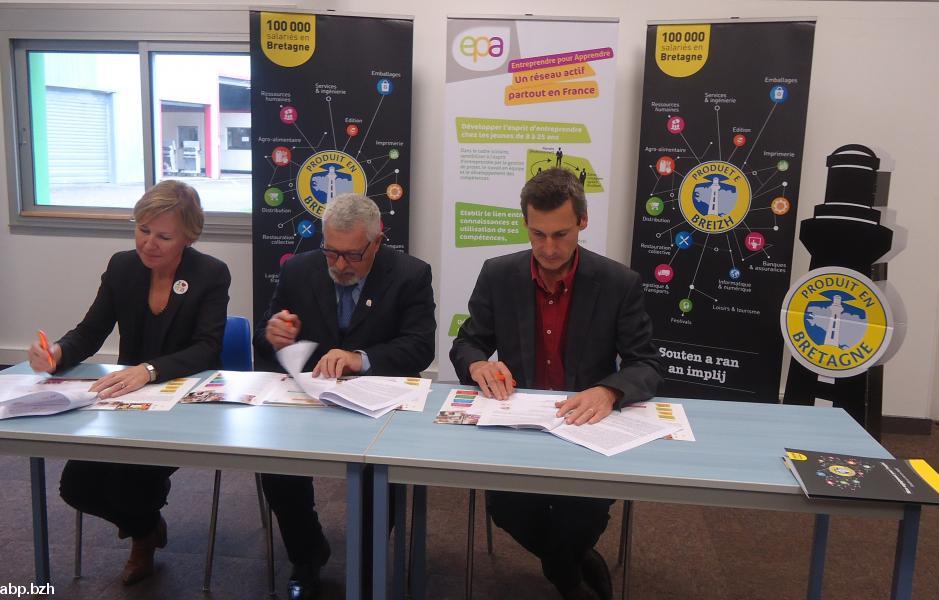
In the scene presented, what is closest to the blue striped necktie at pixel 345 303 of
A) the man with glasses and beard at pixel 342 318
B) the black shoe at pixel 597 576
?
the man with glasses and beard at pixel 342 318

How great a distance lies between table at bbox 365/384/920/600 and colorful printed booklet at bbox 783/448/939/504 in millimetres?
30

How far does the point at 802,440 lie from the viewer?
180 cm

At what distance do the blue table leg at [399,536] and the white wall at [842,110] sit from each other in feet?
7.92

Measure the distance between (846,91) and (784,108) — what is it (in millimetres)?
573

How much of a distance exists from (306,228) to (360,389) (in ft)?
7.42

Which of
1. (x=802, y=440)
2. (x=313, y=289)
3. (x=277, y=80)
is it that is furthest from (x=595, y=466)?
(x=277, y=80)

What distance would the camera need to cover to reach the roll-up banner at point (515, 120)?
12.7ft

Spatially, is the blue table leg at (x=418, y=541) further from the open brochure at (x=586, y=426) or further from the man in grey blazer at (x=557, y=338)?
the open brochure at (x=586, y=426)

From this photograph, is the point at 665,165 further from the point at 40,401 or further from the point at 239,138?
the point at 40,401

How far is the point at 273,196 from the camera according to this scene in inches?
161

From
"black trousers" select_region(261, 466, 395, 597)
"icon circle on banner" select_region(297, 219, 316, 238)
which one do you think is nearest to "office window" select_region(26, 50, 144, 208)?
"icon circle on banner" select_region(297, 219, 316, 238)

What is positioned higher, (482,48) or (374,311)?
(482,48)

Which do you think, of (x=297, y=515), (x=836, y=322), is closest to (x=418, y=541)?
(x=297, y=515)

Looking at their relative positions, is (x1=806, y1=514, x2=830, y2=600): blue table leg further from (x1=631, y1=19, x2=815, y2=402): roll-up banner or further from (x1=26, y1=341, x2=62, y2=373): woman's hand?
(x1=26, y1=341, x2=62, y2=373): woman's hand
